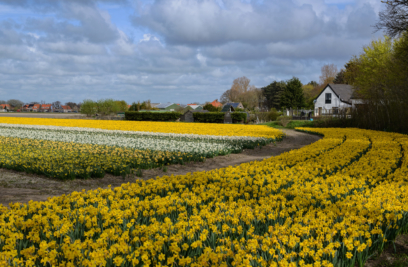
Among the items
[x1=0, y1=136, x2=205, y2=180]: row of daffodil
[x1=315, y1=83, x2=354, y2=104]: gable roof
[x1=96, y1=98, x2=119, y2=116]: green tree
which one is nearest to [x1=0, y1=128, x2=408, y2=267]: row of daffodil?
[x1=0, y1=136, x2=205, y2=180]: row of daffodil

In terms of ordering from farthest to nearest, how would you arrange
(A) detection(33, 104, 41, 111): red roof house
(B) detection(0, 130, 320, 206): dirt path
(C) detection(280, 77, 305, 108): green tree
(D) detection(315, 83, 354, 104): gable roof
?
(A) detection(33, 104, 41, 111): red roof house
(C) detection(280, 77, 305, 108): green tree
(D) detection(315, 83, 354, 104): gable roof
(B) detection(0, 130, 320, 206): dirt path

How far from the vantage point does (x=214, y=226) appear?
352 cm

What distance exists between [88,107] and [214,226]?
4577 cm

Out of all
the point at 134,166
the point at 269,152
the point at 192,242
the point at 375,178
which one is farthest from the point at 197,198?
the point at 269,152

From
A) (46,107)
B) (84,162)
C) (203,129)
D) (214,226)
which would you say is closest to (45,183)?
(84,162)

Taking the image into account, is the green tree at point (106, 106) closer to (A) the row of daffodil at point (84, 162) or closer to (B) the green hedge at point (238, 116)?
(B) the green hedge at point (238, 116)

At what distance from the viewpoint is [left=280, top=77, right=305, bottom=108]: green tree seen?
5678 cm

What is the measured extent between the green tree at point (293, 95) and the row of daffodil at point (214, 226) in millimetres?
52910

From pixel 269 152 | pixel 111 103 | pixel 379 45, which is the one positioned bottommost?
pixel 269 152

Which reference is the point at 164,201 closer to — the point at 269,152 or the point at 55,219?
the point at 55,219

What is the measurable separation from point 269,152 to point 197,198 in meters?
9.14

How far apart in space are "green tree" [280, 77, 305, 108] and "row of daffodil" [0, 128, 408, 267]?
5291 centimetres

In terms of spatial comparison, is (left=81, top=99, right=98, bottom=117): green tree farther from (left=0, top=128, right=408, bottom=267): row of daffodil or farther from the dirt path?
(left=0, top=128, right=408, bottom=267): row of daffodil

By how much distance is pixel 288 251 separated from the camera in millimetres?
3254
